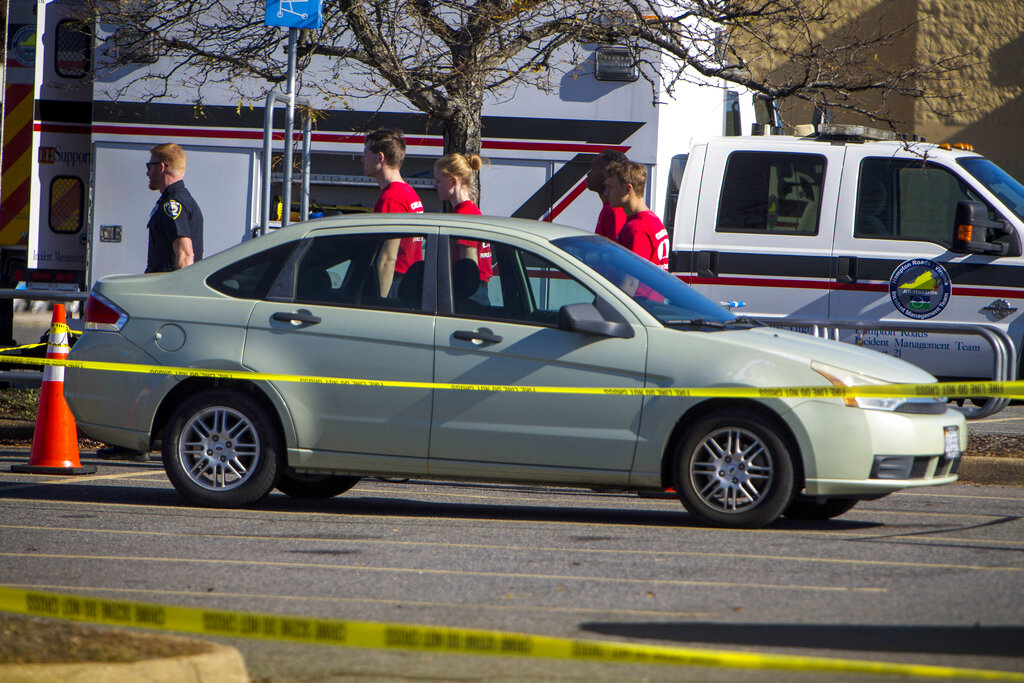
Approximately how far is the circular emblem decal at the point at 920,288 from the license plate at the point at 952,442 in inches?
148

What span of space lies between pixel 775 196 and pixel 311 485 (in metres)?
4.69

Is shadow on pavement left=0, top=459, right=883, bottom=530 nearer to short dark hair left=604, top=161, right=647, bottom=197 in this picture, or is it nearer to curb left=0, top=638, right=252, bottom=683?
short dark hair left=604, top=161, right=647, bottom=197

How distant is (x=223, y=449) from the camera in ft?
23.7

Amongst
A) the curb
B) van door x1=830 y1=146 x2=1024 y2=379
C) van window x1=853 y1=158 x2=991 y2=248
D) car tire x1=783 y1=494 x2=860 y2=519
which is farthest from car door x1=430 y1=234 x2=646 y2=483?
van window x1=853 y1=158 x2=991 y2=248

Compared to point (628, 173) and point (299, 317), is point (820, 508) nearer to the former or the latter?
point (628, 173)

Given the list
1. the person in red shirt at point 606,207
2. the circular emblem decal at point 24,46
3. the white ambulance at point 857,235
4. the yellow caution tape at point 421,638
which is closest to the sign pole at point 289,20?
the person in red shirt at point 606,207

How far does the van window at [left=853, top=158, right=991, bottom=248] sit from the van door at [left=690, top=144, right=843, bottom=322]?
0.28 meters

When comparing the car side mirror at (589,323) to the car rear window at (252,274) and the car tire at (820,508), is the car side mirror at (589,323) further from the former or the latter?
the car rear window at (252,274)

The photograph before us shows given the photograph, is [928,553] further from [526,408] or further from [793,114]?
[793,114]

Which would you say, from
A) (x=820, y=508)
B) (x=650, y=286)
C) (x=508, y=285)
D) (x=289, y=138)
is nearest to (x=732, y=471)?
(x=820, y=508)

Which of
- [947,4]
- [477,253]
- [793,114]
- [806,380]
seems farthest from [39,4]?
[947,4]

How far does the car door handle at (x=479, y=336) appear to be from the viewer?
22.7ft

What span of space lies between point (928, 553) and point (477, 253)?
2728 millimetres

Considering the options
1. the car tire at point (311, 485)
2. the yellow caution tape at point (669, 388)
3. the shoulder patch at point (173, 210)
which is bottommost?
the car tire at point (311, 485)
